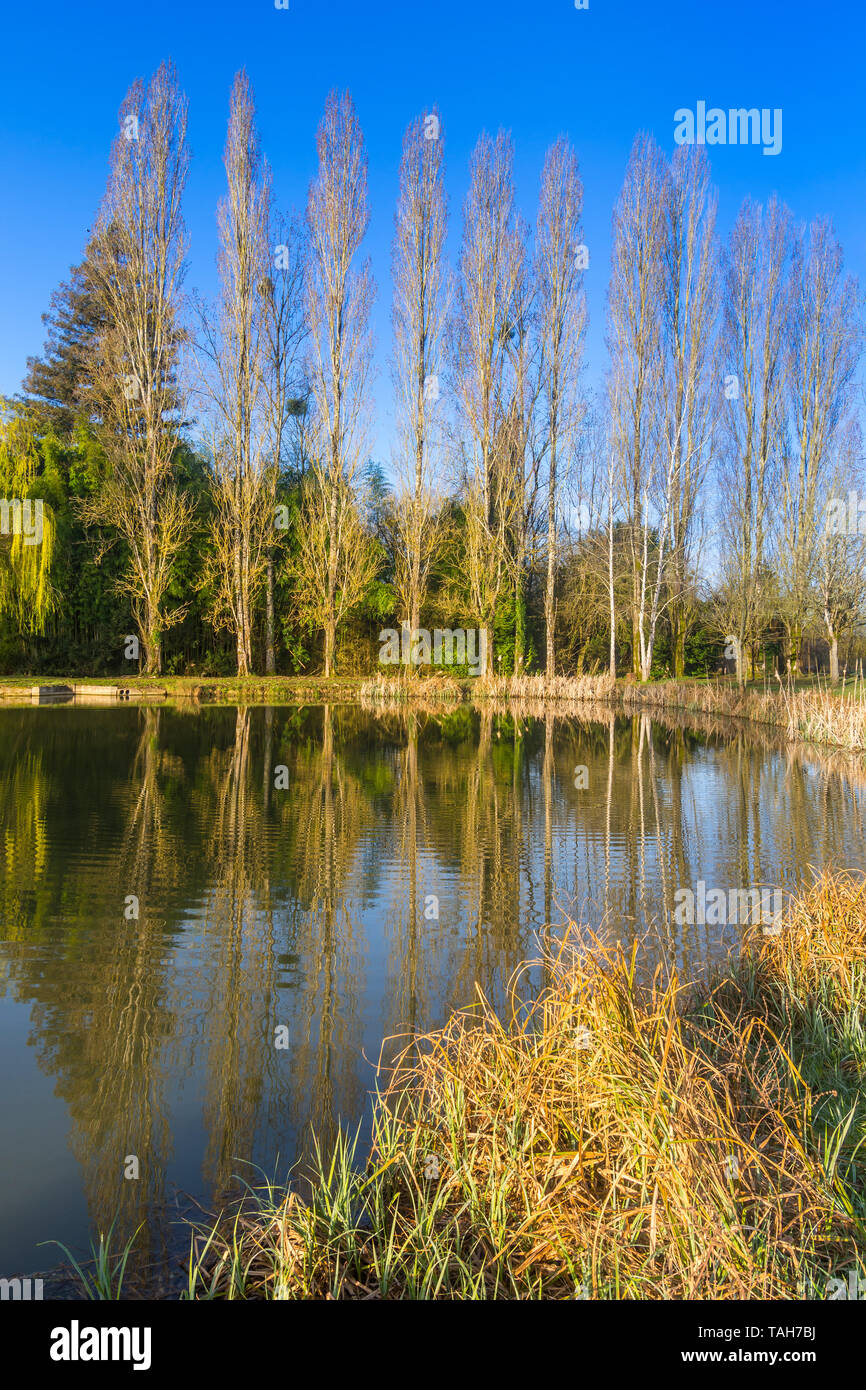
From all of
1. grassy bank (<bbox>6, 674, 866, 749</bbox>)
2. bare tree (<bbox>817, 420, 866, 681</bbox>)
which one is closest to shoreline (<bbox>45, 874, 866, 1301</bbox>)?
grassy bank (<bbox>6, 674, 866, 749</bbox>)

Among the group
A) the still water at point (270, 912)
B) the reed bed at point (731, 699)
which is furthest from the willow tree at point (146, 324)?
the still water at point (270, 912)

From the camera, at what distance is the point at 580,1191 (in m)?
2.60

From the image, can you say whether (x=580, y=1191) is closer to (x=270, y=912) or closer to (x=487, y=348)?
(x=270, y=912)

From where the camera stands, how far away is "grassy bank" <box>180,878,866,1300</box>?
7.67 feet

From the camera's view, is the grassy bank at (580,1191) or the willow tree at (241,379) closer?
the grassy bank at (580,1191)

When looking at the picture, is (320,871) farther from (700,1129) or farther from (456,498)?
(456,498)

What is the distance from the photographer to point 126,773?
1158 cm

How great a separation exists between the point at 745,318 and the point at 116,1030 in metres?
29.0

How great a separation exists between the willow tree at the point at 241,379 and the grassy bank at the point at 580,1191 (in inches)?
964
